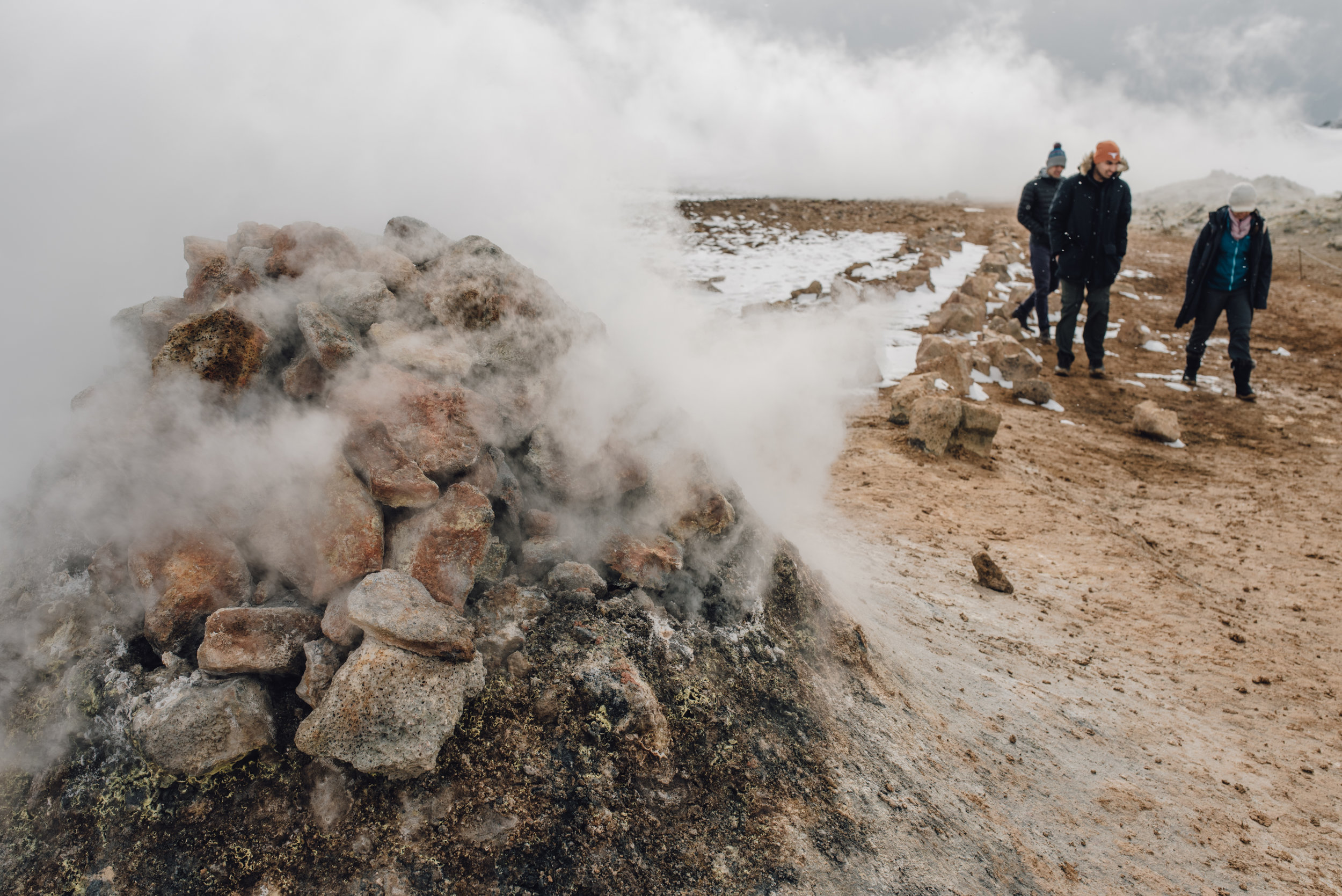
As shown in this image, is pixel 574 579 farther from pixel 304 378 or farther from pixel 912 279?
pixel 912 279

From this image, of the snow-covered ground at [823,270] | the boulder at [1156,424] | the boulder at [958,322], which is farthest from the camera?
the snow-covered ground at [823,270]

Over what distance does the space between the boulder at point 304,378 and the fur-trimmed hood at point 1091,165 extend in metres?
5.46

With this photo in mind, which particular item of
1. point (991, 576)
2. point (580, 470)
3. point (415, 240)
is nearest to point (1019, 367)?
point (991, 576)

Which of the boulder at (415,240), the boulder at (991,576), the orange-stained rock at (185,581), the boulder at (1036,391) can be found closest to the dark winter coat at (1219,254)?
the boulder at (1036,391)

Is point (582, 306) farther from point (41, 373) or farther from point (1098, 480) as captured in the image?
point (1098, 480)

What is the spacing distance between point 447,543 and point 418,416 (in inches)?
14.9

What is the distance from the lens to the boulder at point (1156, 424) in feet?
16.0

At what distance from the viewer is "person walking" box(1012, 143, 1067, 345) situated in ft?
21.1

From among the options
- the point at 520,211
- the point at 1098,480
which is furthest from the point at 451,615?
the point at 1098,480

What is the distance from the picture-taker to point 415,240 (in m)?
2.51

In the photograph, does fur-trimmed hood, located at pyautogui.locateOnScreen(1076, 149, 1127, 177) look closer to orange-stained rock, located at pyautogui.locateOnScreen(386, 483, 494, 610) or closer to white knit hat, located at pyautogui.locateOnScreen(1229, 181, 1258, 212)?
white knit hat, located at pyautogui.locateOnScreen(1229, 181, 1258, 212)

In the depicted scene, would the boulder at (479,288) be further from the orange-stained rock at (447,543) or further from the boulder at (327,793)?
the boulder at (327,793)

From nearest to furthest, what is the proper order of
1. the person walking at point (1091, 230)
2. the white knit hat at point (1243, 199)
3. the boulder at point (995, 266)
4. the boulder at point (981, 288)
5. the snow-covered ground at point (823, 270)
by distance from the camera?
the white knit hat at point (1243, 199)
the person walking at point (1091, 230)
the snow-covered ground at point (823, 270)
the boulder at point (981, 288)
the boulder at point (995, 266)

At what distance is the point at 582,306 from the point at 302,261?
1.23 meters
